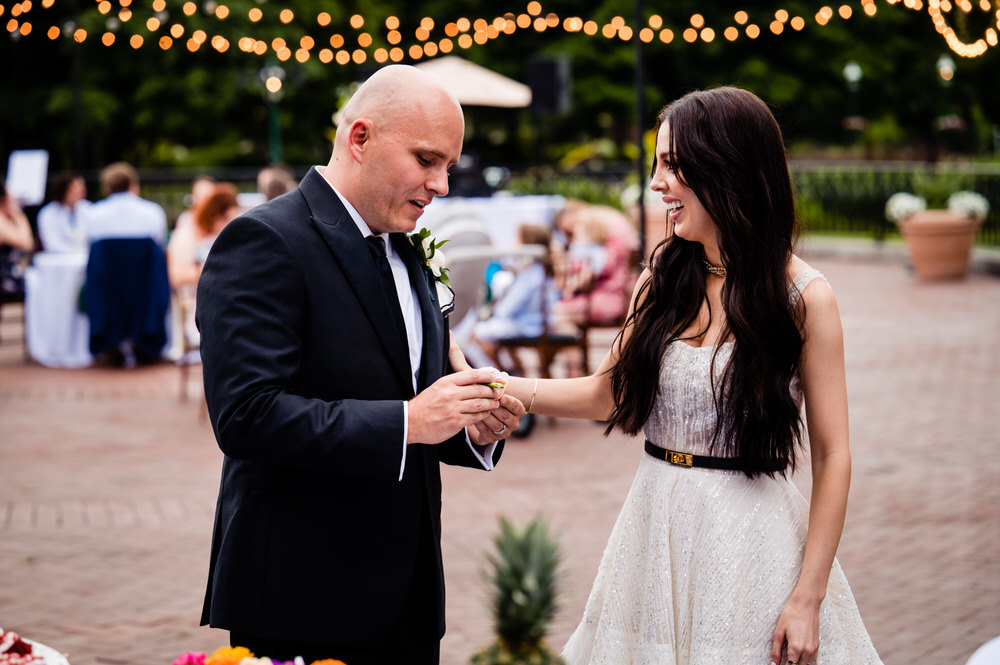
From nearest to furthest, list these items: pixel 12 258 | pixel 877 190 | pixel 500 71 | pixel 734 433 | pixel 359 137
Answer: pixel 359 137 < pixel 734 433 < pixel 12 258 < pixel 877 190 < pixel 500 71

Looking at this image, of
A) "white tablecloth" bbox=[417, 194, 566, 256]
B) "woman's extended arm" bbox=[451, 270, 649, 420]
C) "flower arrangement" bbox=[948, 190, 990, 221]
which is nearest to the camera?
"woman's extended arm" bbox=[451, 270, 649, 420]

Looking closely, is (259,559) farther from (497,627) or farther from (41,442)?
(41,442)

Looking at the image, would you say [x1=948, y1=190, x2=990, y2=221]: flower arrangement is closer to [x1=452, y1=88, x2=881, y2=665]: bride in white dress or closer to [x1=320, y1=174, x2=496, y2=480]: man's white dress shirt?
[x1=452, y1=88, x2=881, y2=665]: bride in white dress

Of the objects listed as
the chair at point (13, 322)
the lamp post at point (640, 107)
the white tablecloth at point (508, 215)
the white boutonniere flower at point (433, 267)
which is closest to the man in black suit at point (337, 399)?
the white boutonniere flower at point (433, 267)

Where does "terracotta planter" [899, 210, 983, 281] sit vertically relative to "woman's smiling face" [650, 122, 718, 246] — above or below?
below

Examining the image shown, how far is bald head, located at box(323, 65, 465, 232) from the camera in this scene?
2246mm

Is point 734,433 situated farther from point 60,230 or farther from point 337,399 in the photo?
point 60,230

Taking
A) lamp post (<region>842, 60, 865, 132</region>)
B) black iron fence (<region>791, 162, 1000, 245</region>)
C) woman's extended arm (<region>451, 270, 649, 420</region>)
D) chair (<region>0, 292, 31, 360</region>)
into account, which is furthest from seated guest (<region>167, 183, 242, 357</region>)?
lamp post (<region>842, 60, 865, 132</region>)

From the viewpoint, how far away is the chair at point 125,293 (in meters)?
11.4

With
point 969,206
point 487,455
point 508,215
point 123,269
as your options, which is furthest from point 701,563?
point 969,206

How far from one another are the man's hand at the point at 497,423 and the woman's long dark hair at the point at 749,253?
476 millimetres

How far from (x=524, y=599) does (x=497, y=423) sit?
1.18 metres

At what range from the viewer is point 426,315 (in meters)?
2.45

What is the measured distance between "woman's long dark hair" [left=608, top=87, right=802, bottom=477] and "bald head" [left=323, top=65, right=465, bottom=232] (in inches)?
22.5
